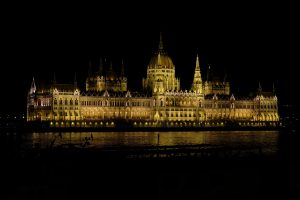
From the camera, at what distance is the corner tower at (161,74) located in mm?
150125

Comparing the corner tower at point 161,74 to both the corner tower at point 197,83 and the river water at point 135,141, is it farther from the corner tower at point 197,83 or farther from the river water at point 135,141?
the river water at point 135,141

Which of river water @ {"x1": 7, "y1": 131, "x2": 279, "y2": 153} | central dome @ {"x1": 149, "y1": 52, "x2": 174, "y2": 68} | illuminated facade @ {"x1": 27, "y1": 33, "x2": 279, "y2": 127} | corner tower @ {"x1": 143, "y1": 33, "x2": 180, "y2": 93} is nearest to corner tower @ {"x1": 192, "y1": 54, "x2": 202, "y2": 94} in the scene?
illuminated facade @ {"x1": 27, "y1": 33, "x2": 279, "y2": 127}

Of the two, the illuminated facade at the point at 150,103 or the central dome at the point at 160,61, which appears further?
the central dome at the point at 160,61

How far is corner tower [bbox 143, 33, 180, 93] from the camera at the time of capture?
15012 centimetres

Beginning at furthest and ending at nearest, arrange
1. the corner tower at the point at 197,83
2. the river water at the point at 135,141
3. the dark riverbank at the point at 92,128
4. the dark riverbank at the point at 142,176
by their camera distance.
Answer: the corner tower at the point at 197,83 < the dark riverbank at the point at 92,128 < the river water at the point at 135,141 < the dark riverbank at the point at 142,176

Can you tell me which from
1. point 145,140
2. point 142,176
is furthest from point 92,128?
point 142,176

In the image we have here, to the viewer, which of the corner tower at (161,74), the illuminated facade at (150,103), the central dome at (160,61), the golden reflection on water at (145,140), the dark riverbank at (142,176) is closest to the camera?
the dark riverbank at (142,176)

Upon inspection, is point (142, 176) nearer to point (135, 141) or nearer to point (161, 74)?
point (135, 141)

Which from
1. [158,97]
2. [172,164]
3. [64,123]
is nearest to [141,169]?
[172,164]

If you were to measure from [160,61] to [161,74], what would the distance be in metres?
3.98

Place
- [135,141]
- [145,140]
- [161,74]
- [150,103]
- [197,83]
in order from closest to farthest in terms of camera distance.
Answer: [135,141]
[145,140]
[150,103]
[161,74]
[197,83]

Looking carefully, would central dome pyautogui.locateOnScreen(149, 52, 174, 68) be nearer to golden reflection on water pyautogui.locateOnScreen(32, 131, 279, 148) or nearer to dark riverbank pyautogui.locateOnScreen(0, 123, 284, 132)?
dark riverbank pyautogui.locateOnScreen(0, 123, 284, 132)

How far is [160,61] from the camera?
153500 mm

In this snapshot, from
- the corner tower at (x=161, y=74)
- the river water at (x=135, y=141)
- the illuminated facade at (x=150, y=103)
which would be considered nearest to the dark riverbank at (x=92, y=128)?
the illuminated facade at (x=150, y=103)
